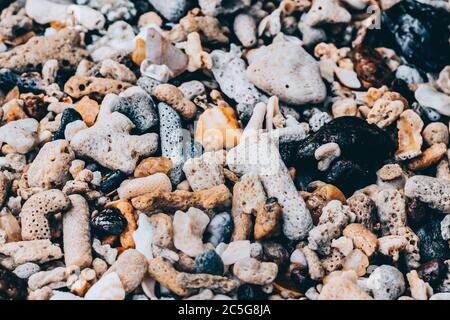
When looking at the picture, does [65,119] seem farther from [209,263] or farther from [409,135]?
[409,135]

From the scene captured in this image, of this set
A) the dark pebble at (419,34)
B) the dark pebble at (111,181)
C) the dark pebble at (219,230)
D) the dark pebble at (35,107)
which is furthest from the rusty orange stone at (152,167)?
the dark pebble at (419,34)

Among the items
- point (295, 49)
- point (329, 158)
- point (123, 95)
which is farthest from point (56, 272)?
point (295, 49)

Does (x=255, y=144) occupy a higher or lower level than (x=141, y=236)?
higher

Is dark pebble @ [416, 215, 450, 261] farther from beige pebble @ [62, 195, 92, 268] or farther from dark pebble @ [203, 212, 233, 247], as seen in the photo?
beige pebble @ [62, 195, 92, 268]
